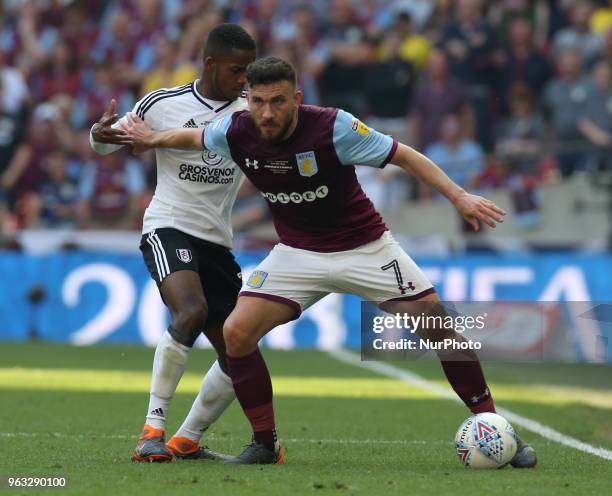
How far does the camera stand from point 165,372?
723 cm

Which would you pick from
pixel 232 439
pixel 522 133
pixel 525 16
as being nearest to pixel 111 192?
pixel 522 133

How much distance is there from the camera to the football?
693 centimetres

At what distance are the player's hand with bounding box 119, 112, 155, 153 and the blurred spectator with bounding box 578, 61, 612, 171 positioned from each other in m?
11.2

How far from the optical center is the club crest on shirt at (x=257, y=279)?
280 inches

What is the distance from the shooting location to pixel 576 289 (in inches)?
642

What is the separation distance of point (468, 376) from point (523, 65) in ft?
39.7

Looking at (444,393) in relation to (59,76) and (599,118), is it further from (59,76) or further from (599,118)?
(59,76)

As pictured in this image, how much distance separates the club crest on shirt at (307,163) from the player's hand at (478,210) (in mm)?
779

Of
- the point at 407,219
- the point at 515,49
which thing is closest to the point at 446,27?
the point at 515,49

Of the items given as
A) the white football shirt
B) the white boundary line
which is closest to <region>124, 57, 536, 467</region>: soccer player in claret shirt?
the white football shirt

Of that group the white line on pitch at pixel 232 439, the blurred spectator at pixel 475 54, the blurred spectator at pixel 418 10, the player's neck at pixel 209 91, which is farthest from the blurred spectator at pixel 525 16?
the player's neck at pixel 209 91

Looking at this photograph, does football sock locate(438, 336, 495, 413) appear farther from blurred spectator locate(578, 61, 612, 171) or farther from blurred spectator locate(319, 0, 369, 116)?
blurred spectator locate(319, 0, 369, 116)

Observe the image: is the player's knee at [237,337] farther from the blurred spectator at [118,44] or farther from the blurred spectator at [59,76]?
the blurred spectator at [118,44]

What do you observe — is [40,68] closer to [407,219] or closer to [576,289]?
[407,219]
